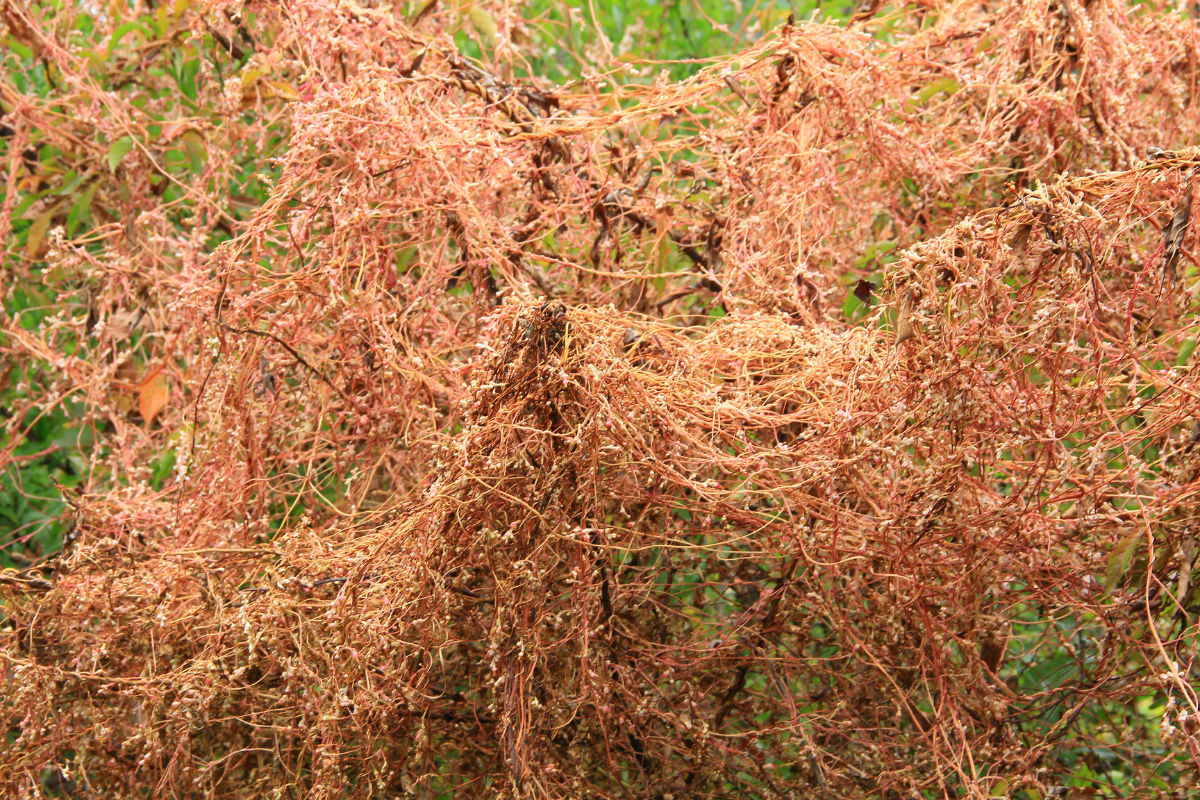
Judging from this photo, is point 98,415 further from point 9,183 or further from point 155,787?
point 155,787

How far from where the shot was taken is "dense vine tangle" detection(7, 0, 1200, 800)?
5.59 feet

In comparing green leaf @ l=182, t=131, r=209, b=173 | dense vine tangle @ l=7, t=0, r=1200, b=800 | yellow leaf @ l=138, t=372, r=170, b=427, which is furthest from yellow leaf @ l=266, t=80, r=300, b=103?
yellow leaf @ l=138, t=372, r=170, b=427

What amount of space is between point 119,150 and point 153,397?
570 millimetres

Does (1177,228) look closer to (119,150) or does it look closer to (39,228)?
(119,150)

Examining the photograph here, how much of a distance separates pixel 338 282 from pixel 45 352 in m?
0.96

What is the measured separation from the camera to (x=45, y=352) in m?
2.55

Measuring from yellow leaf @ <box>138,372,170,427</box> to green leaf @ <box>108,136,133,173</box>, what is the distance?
495 millimetres

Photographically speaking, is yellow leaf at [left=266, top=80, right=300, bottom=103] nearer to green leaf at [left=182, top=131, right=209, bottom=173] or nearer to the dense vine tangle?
the dense vine tangle

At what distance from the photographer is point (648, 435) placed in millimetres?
1762

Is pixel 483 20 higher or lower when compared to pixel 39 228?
higher

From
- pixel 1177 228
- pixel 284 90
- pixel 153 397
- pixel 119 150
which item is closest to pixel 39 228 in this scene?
pixel 119 150

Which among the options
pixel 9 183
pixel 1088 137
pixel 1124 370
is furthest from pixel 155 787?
pixel 1088 137

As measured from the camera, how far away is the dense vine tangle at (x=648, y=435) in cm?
170

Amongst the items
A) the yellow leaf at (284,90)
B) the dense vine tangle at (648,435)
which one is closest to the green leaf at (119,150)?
the dense vine tangle at (648,435)
